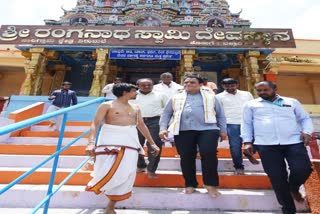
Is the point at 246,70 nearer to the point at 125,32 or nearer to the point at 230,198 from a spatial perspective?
the point at 125,32

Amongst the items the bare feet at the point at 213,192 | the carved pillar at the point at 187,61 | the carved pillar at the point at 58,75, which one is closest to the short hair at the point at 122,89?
the bare feet at the point at 213,192

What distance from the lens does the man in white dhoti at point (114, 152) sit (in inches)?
80.3

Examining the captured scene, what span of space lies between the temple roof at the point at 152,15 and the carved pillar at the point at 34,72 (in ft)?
19.9

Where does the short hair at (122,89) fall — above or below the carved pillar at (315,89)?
below

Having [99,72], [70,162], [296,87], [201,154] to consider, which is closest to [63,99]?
[70,162]

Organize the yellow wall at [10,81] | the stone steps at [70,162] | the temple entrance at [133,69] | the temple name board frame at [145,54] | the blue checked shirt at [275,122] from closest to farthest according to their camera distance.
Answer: the blue checked shirt at [275,122], the stone steps at [70,162], the temple name board frame at [145,54], the temple entrance at [133,69], the yellow wall at [10,81]

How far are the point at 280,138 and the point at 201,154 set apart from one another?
839 millimetres

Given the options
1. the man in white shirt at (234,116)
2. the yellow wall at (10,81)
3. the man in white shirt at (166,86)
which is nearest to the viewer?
the man in white shirt at (234,116)

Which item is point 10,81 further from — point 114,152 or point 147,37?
point 114,152

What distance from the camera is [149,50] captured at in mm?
8258

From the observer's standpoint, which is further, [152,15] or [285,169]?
[152,15]

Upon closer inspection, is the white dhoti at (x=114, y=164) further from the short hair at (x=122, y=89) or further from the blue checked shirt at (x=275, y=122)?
the blue checked shirt at (x=275, y=122)

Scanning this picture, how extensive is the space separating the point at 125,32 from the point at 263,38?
5398 mm

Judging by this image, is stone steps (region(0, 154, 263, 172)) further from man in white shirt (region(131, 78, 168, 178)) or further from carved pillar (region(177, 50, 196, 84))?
carved pillar (region(177, 50, 196, 84))
